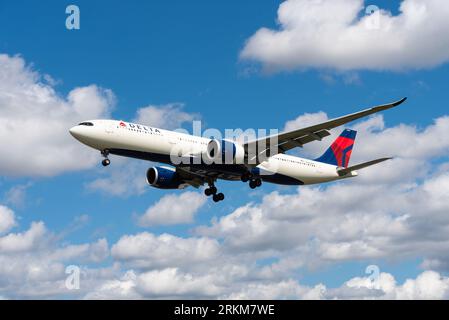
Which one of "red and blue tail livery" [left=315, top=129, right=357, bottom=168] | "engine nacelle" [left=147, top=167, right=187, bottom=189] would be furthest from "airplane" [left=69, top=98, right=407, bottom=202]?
"red and blue tail livery" [left=315, top=129, right=357, bottom=168]

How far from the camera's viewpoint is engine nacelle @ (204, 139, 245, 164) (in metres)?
45.6

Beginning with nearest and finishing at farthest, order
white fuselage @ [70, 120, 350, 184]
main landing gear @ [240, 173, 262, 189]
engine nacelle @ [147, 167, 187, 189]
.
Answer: white fuselage @ [70, 120, 350, 184]
main landing gear @ [240, 173, 262, 189]
engine nacelle @ [147, 167, 187, 189]

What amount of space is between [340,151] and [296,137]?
14.3 meters

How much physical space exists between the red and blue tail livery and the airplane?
188cm

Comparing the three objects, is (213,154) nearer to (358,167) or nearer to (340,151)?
(358,167)

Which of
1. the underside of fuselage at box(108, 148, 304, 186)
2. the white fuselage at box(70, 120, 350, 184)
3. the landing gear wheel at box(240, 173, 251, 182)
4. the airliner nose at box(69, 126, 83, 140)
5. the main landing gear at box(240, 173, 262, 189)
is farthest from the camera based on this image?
the main landing gear at box(240, 173, 262, 189)

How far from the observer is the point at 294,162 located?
52.6m

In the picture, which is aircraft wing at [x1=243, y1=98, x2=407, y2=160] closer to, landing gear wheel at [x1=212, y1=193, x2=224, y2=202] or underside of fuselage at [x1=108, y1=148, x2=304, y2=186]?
underside of fuselage at [x1=108, y1=148, x2=304, y2=186]

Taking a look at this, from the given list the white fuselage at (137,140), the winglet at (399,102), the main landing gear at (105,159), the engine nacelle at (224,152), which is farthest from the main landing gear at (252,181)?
the winglet at (399,102)

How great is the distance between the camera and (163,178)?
52.6m

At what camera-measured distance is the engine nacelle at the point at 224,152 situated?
45625mm

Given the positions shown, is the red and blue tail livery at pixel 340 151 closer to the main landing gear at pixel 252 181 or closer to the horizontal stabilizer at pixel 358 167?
the horizontal stabilizer at pixel 358 167

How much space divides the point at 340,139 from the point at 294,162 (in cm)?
961
